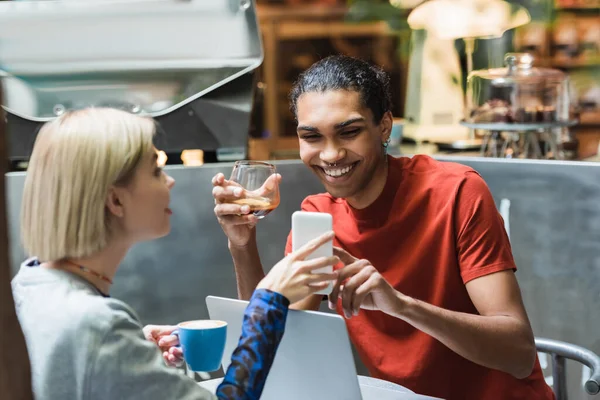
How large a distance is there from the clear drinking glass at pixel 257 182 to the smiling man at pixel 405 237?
30 mm

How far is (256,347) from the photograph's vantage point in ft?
Answer: 3.81

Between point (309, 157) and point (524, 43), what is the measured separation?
12.4 ft

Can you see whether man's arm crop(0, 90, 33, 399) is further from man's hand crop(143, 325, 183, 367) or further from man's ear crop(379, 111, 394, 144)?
man's ear crop(379, 111, 394, 144)

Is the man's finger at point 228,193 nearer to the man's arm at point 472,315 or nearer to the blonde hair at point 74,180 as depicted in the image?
the man's arm at point 472,315

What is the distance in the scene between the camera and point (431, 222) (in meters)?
1.69

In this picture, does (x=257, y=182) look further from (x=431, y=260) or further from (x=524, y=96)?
(x=524, y=96)

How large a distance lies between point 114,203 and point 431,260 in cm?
75

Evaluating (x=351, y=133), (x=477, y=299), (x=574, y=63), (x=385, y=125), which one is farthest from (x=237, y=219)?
(x=574, y=63)

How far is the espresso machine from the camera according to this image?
252cm

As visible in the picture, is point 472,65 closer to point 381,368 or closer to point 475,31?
point 475,31

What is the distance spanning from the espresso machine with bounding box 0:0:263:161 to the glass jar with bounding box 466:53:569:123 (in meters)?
1.00

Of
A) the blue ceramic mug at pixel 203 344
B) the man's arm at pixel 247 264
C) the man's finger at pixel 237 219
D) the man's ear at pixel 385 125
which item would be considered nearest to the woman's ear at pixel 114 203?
the blue ceramic mug at pixel 203 344

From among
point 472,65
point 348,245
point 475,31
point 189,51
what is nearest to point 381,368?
point 348,245

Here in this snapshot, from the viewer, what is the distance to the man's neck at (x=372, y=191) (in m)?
1.76
